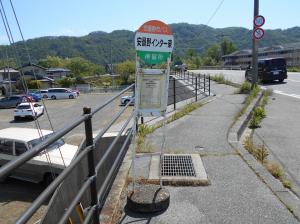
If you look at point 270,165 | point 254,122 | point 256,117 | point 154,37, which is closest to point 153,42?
point 154,37

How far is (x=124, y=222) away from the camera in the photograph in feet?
11.6

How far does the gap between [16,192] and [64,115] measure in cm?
2221

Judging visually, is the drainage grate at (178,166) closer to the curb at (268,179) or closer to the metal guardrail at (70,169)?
the curb at (268,179)

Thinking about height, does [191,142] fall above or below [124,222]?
below

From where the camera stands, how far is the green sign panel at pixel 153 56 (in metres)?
4.13

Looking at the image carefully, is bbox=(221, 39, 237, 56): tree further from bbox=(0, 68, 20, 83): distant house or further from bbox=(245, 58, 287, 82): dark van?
bbox=(245, 58, 287, 82): dark van

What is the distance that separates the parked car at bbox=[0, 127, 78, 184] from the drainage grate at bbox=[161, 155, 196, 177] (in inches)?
163

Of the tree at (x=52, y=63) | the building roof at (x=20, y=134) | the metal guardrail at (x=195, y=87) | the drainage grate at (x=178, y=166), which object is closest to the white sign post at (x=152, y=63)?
the drainage grate at (x=178, y=166)

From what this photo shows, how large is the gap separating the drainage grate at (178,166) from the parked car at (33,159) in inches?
163

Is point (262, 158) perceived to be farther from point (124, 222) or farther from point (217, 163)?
point (124, 222)

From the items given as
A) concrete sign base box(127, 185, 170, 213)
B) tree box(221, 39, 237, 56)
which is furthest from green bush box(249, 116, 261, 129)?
tree box(221, 39, 237, 56)

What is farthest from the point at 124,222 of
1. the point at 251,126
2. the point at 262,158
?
the point at 251,126

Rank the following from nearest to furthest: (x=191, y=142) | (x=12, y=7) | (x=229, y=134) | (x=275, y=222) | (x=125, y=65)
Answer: (x=12, y=7) < (x=275, y=222) < (x=191, y=142) < (x=229, y=134) < (x=125, y=65)

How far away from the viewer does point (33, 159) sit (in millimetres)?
9320
